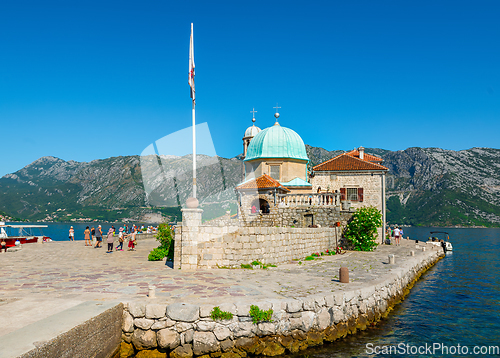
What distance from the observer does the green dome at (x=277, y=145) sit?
119 ft

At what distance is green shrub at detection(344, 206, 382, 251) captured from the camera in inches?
980

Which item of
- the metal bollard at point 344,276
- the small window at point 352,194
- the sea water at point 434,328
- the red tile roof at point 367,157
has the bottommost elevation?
the sea water at point 434,328

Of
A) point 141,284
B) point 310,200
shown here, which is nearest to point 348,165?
point 310,200

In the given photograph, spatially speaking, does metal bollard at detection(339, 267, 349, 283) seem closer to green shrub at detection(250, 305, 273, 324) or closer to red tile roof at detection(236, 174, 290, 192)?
green shrub at detection(250, 305, 273, 324)

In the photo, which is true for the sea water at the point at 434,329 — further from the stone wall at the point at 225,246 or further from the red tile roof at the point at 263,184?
the red tile roof at the point at 263,184

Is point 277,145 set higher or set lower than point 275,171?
higher

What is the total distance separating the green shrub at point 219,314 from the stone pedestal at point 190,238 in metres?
6.11

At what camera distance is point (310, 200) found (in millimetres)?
26906

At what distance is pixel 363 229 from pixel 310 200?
457 cm

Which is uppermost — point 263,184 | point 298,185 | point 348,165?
point 348,165

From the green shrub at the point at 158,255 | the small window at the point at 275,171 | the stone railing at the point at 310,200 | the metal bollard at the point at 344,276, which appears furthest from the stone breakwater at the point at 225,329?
the small window at the point at 275,171

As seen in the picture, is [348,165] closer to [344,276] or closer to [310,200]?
[310,200]

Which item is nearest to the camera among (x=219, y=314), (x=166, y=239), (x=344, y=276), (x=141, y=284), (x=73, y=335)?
(x=73, y=335)

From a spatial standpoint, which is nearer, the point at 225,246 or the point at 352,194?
the point at 225,246
